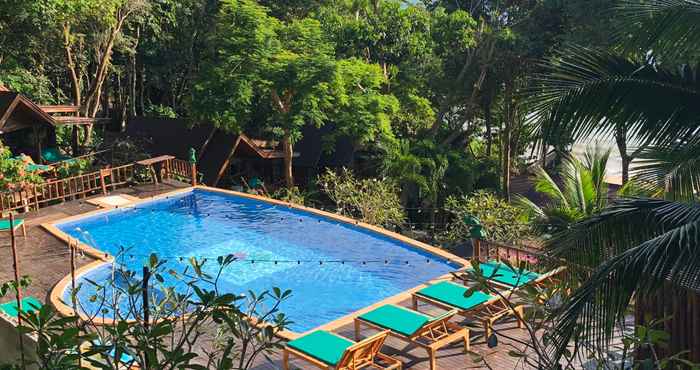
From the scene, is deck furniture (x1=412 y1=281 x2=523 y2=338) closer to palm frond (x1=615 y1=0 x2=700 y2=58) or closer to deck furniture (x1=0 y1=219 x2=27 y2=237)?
palm frond (x1=615 y1=0 x2=700 y2=58)

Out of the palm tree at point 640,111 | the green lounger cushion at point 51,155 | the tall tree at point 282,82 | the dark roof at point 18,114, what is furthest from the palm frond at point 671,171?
the green lounger cushion at point 51,155

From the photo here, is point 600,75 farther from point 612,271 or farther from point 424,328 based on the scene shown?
point 424,328

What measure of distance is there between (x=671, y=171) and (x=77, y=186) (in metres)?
15.3

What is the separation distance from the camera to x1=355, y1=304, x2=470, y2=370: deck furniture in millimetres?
8398

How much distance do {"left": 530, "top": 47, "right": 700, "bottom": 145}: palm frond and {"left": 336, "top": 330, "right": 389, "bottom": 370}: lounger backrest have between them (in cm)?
355

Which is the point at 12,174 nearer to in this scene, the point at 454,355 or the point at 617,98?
the point at 454,355

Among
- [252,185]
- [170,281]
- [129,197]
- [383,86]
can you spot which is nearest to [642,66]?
[170,281]

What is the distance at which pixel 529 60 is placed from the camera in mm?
21906

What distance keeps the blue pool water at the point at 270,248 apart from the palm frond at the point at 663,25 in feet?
22.6

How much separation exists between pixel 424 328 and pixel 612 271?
467 centimetres

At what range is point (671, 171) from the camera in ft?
18.8

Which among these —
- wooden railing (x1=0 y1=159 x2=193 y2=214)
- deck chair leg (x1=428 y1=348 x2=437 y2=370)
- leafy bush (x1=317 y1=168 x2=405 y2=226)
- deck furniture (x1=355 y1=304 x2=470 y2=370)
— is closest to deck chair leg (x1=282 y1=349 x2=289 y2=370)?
deck furniture (x1=355 y1=304 x2=470 y2=370)

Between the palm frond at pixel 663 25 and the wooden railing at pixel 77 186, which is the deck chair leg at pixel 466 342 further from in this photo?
the wooden railing at pixel 77 186

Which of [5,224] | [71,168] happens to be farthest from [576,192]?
[71,168]
